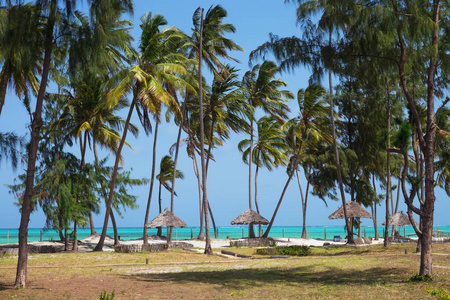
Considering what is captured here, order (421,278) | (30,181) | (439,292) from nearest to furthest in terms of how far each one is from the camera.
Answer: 1. (439,292)
2. (30,181)
3. (421,278)

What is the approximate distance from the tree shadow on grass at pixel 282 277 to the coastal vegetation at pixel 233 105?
56 millimetres

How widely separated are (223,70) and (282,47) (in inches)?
561

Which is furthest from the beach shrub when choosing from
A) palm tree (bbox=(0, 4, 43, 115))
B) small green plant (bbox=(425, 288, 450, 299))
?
palm tree (bbox=(0, 4, 43, 115))

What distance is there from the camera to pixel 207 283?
11562 mm

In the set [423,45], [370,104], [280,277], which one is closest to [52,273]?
[280,277]

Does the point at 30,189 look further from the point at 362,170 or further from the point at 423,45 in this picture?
the point at 362,170

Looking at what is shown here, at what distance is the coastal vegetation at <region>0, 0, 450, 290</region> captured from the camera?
1118 cm

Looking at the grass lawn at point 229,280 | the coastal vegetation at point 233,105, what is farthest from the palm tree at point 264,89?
the grass lawn at point 229,280

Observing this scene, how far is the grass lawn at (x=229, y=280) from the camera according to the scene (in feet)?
32.7

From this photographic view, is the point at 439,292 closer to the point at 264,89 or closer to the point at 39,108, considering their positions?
the point at 39,108

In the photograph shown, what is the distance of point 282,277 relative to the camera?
1262 cm

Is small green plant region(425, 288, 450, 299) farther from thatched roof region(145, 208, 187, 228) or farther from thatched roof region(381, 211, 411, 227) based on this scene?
thatched roof region(381, 211, 411, 227)

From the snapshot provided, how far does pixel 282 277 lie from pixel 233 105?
14714mm

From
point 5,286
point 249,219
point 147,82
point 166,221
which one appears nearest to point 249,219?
point 249,219
